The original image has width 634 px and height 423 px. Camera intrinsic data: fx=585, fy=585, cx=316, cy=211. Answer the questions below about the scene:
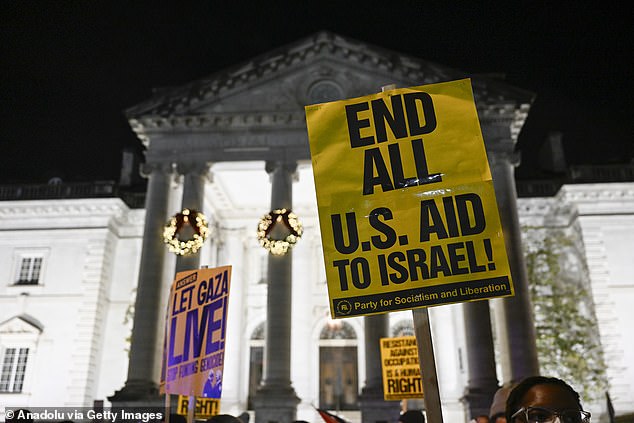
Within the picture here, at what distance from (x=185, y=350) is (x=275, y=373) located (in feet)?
47.5

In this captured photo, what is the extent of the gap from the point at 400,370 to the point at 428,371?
1233 centimetres

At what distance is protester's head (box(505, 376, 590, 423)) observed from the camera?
10.8 feet

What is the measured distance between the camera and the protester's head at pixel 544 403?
10.8ft

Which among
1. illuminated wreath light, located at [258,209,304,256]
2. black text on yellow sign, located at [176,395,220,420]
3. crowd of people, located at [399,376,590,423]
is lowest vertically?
crowd of people, located at [399,376,590,423]

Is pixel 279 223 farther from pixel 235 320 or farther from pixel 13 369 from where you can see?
pixel 13 369

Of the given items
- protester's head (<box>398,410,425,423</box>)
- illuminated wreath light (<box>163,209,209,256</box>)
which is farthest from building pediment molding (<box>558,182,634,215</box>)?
protester's head (<box>398,410,425,423</box>)

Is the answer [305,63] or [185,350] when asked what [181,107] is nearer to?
[305,63]

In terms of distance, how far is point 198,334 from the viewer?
30.5 feet

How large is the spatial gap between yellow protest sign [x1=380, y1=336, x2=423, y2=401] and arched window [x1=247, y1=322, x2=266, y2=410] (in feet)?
57.4

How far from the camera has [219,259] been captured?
107ft

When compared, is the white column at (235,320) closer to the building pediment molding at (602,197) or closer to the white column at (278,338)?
the white column at (278,338)

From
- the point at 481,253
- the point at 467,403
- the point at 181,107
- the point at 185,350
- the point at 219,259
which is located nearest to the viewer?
the point at 481,253

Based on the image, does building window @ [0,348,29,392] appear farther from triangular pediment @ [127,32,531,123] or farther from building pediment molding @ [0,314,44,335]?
triangular pediment @ [127,32,531,123]

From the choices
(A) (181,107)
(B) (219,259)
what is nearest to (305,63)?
(A) (181,107)
